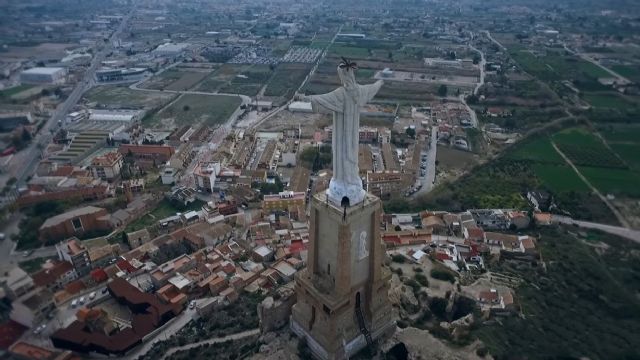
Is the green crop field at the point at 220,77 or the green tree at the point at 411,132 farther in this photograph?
the green crop field at the point at 220,77

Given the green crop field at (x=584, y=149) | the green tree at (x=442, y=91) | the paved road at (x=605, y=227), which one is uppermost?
the green tree at (x=442, y=91)

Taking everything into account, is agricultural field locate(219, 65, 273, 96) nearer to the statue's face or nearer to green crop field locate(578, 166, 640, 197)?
green crop field locate(578, 166, 640, 197)

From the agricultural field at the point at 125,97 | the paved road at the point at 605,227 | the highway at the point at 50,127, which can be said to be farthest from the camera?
the agricultural field at the point at 125,97

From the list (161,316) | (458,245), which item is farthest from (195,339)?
(458,245)

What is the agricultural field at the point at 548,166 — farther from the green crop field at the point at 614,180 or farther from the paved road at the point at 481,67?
the paved road at the point at 481,67

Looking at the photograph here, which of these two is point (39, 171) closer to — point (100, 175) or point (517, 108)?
point (100, 175)

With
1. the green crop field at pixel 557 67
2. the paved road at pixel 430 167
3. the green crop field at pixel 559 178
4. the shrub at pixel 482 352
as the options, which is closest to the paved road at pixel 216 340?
the shrub at pixel 482 352

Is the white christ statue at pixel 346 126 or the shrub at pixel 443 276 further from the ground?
the white christ statue at pixel 346 126

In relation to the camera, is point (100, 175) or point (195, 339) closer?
point (195, 339)
